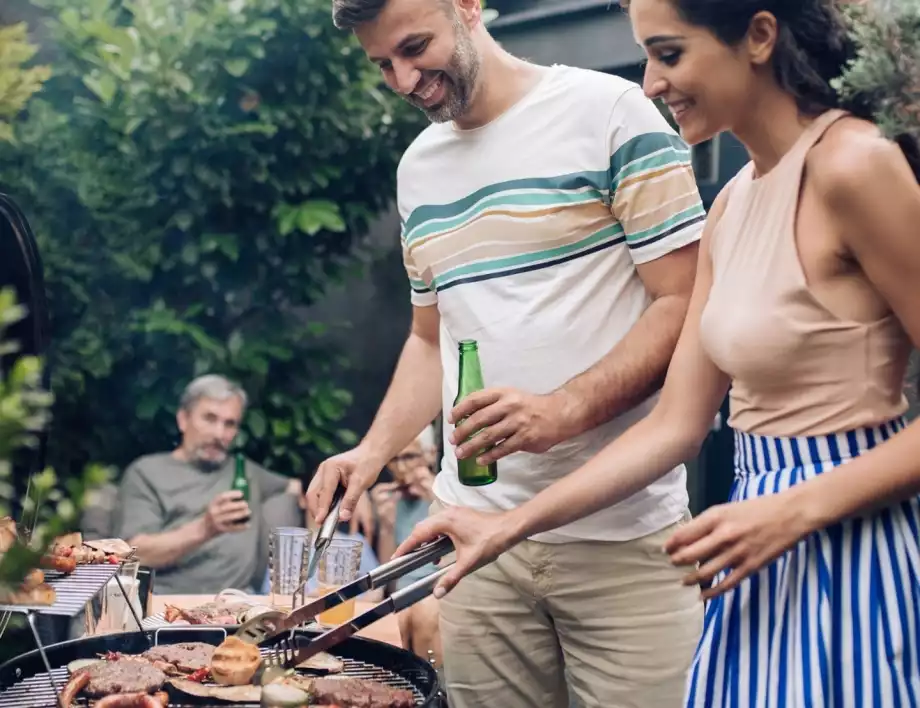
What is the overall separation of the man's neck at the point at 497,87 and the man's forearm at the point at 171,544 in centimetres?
236

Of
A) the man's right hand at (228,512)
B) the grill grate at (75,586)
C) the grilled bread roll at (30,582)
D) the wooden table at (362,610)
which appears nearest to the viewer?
the grilled bread roll at (30,582)

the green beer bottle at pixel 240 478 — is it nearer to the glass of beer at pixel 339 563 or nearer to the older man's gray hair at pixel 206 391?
the older man's gray hair at pixel 206 391

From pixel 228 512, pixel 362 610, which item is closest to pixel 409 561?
pixel 362 610

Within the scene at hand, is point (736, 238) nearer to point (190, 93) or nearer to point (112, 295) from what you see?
point (190, 93)

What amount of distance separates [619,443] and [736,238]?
0.35 meters

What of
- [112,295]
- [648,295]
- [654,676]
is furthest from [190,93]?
[654,676]

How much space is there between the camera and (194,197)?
4.77 m

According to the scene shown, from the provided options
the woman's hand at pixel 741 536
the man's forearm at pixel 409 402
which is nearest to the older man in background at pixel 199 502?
the man's forearm at pixel 409 402

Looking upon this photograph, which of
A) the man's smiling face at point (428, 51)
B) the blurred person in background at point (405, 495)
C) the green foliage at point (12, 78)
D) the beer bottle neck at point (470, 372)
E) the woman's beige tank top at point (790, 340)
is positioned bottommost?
the blurred person in background at point (405, 495)

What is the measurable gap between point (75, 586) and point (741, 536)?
1192 millimetres

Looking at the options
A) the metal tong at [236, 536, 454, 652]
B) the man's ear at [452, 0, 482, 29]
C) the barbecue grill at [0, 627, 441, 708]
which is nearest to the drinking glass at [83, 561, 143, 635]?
the barbecue grill at [0, 627, 441, 708]

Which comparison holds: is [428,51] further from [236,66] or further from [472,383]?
[236,66]

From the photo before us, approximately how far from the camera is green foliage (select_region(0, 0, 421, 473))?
4684 millimetres

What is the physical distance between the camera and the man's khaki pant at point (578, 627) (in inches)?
77.2
